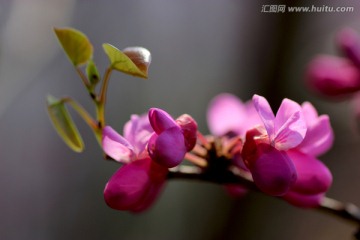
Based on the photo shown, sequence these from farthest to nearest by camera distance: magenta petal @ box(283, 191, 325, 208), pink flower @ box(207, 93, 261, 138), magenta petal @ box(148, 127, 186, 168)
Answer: pink flower @ box(207, 93, 261, 138) < magenta petal @ box(283, 191, 325, 208) < magenta petal @ box(148, 127, 186, 168)

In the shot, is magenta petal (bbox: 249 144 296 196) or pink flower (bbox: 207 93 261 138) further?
pink flower (bbox: 207 93 261 138)

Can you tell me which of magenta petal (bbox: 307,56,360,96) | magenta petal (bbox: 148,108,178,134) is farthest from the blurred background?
magenta petal (bbox: 148,108,178,134)

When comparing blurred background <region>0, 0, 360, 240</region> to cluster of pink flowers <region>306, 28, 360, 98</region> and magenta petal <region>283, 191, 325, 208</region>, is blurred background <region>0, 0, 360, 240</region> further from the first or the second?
magenta petal <region>283, 191, 325, 208</region>

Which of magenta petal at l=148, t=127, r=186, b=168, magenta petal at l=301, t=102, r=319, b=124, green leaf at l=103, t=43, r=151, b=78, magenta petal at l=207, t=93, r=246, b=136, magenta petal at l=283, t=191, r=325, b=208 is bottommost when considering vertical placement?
magenta petal at l=283, t=191, r=325, b=208

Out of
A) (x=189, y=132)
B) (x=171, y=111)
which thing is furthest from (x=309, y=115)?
(x=171, y=111)

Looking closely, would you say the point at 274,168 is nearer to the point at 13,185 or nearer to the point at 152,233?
the point at 152,233

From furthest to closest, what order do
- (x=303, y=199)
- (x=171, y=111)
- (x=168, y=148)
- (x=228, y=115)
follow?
(x=171, y=111), (x=228, y=115), (x=303, y=199), (x=168, y=148)

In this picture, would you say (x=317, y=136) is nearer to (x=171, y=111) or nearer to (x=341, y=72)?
(x=341, y=72)
